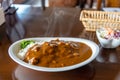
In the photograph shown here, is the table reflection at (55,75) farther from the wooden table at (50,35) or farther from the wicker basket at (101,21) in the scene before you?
the wicker basket at (101,21)

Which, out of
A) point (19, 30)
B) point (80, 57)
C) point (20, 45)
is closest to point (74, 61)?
point (80, 57)

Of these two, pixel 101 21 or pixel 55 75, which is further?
pixel 101 21

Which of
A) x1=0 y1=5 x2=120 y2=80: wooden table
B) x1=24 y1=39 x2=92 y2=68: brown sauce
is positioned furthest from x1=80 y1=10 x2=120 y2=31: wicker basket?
x1=24 y1=39 x2=92 y2=68: brown sauce

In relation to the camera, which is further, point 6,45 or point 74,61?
point 6,45

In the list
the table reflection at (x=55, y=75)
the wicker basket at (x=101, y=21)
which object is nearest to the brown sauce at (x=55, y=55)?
the table reflection at (x=55, y=75)

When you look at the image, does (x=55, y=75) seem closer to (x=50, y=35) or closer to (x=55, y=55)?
(x=55, y=55)

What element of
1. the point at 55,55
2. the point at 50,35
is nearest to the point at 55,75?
the point at 55,55

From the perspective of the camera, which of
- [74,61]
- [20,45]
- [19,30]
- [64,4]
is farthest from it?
[64,4]

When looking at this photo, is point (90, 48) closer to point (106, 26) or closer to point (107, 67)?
point (107, 67)

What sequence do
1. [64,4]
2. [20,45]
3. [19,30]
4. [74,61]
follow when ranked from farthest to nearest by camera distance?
[64,4] → [19,30] → [20,45] → [74,61]
